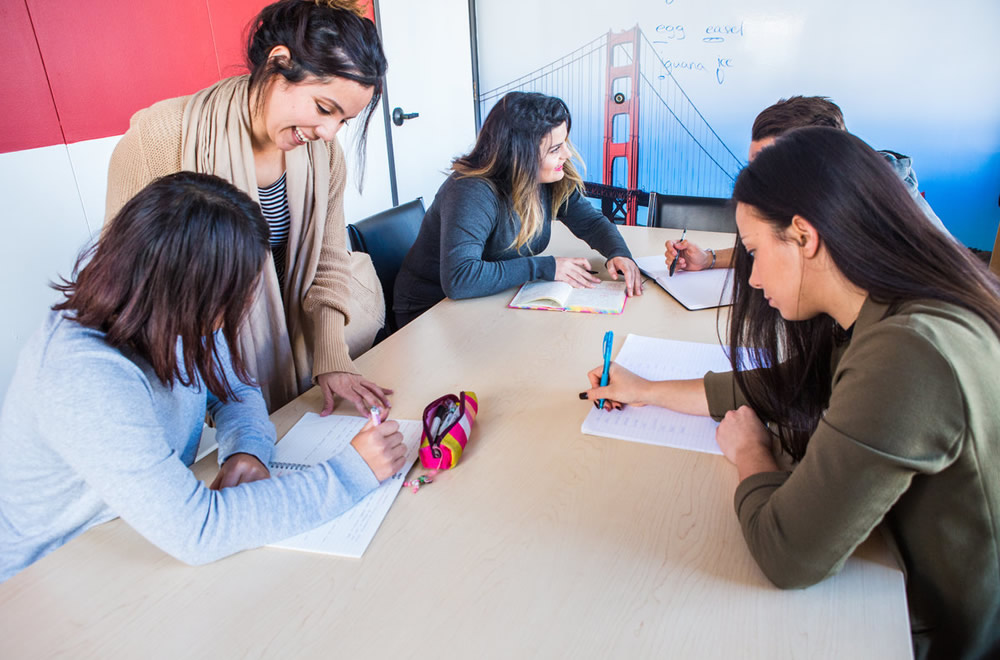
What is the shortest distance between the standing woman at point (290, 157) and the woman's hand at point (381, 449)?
21 cm

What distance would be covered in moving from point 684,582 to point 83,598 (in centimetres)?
70

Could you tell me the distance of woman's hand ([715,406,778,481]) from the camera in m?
0.91

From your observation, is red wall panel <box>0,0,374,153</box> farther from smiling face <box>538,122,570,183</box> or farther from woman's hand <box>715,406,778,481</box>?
Result: woman's hand <box>715,406,778,481</box>

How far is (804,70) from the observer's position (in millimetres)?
3033

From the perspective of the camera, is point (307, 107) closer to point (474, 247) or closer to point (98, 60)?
point (474, 247)

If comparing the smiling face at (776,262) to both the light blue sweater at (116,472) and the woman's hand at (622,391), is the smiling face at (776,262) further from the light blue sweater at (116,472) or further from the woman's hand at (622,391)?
the light blue sweater at (116,472)

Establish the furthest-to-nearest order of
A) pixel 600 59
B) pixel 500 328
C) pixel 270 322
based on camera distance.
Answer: pixel 600 59
pixel 500 328
pixel 270 322

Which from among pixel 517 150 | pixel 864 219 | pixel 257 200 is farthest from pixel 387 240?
pixel 864 219

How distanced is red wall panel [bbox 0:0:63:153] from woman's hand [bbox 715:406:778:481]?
1.75 meters

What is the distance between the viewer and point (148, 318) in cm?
81

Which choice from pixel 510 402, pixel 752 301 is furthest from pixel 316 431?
pixel 752 301

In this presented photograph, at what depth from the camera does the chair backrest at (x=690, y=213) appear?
2406mm

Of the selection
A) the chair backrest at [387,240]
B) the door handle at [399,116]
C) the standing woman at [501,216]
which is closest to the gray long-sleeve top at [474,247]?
the standing woman at [501,216]

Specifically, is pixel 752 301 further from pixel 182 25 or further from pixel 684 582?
pixel 182 25
